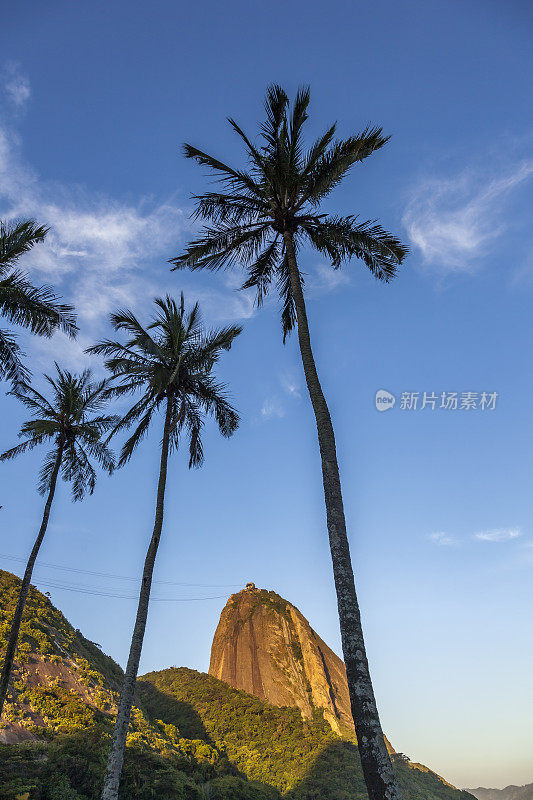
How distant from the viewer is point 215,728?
62875 millimetres

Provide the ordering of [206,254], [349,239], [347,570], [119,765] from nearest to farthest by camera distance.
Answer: [347,570] → [119,765] → [349,239] → [206,254]

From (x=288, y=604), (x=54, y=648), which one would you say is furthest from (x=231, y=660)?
(x=54, y=648)

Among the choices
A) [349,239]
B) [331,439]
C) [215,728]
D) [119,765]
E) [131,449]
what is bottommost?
[215,728]

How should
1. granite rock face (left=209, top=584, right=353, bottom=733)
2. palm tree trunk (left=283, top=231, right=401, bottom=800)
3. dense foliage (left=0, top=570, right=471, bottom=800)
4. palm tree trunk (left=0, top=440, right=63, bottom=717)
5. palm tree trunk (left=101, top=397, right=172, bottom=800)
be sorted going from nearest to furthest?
1. palm tree trunk (left=283, top=231, right=401, bottom=800)
2. palm tree trunk (left=101, top=397, right=172, bottom=800)
3. palm tree trunk (left=0, top=440, right=63, bottom=717)
4. dense foliage (left=0, top=570, right=471, bottom=800)
5. granite rock face (left=209, top=584, right=353, bottom=733)

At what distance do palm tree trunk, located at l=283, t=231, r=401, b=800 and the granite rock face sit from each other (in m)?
81.7

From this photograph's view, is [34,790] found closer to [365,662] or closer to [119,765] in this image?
[119,765]

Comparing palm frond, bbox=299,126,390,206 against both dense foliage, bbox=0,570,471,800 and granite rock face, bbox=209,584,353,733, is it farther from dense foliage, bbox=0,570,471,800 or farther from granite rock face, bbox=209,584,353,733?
granite rock face, bbox=209,584,353,733

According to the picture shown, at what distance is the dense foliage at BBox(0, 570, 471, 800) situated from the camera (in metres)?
19.7

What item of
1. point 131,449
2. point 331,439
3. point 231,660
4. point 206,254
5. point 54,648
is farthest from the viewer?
point 231,660

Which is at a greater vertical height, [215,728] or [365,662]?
[365,662]

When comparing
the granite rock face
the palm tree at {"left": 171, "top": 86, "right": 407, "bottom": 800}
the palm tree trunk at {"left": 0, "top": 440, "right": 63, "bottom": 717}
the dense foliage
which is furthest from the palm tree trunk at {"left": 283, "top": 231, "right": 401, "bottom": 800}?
the granite rock face

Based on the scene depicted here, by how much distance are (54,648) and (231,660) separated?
65.6m

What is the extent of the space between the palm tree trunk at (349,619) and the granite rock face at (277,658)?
8166cm

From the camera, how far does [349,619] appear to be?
798cm
